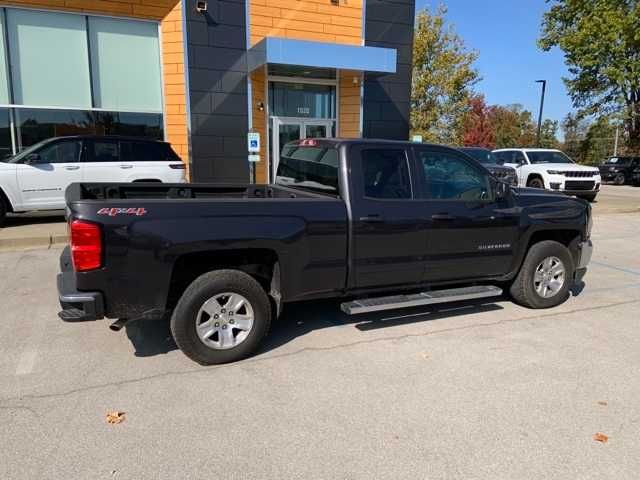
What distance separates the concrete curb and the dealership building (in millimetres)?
4725

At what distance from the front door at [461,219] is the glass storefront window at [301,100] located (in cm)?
1028

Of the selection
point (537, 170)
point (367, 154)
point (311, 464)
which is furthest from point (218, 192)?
point (537, 170)

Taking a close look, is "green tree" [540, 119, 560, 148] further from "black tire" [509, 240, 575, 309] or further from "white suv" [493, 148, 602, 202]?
"black tire" [509, 240, 575, 309]

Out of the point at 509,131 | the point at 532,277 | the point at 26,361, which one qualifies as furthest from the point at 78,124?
the point at 509,131

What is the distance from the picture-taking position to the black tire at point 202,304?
3805 millimetres

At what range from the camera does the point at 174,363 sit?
400 centimetres

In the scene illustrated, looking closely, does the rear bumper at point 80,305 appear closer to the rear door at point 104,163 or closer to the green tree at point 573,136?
the rear door at point 104,163

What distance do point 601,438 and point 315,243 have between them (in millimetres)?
2466

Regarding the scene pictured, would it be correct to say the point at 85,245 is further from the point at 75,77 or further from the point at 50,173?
the point at 75,77

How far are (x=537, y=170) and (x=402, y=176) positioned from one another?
13578mm

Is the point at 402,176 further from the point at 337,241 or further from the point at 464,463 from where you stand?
the point at 464,463

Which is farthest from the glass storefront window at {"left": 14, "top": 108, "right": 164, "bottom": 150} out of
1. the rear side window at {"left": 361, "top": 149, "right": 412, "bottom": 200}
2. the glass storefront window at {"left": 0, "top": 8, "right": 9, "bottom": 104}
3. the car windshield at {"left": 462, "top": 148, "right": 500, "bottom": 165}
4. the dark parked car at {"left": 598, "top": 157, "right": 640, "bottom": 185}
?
the dark parked car at {"left": 598, "top": 157, "right": 640, "bottom": 185}

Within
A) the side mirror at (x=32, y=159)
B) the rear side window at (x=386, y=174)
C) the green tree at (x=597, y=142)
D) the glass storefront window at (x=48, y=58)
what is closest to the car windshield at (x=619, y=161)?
the green tree at (x=597, y=142)

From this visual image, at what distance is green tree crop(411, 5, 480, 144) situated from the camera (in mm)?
27109
